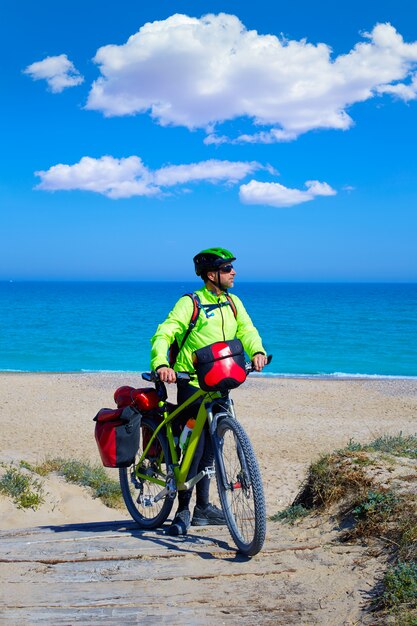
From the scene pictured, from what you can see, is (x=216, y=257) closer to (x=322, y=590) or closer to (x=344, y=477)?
(x=344, y=477)

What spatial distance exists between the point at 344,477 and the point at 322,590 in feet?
4.79

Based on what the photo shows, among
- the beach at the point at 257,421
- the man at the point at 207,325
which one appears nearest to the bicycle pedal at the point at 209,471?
the man at the point at 207,325

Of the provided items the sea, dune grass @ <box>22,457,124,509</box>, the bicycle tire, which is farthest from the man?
the sea

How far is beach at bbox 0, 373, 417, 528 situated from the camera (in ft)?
28.2

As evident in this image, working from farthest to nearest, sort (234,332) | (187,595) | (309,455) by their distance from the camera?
1. (309,455)
2. (234,332)
3. (187,595)

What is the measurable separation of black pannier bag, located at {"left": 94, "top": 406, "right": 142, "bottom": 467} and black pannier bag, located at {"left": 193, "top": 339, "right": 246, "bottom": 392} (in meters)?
1.05

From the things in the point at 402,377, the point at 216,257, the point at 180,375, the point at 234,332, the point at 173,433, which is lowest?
the point at 402,377

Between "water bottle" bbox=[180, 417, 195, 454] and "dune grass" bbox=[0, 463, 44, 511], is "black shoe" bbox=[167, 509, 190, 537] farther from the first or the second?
"dune grass" bbox=[0, 463, 44, 511]

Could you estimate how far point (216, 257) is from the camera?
4.64 metres

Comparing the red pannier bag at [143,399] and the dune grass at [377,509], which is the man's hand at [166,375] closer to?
the red pannier bag at [143,399]

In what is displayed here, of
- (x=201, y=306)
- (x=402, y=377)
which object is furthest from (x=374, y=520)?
(x=402, y=377)

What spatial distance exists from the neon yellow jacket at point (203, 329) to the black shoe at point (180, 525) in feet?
3.85

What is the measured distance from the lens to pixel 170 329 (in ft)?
14.7

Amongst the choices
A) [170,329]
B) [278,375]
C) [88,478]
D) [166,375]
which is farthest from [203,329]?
[278,375]
